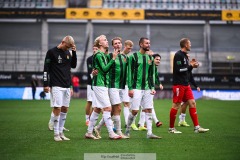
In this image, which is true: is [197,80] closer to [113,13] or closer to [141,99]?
[113,13]

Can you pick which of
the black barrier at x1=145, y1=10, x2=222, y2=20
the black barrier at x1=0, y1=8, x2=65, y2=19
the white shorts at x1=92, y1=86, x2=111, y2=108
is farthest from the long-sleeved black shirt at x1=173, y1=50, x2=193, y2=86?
the black barrier at x1=0, y1=8, x2=65, y2=19

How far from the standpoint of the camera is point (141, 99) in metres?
10.6

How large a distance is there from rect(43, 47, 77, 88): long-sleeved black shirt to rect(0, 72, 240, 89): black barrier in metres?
24.0

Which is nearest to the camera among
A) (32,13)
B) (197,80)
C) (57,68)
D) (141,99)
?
(57,68)

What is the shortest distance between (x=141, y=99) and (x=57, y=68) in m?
1.98

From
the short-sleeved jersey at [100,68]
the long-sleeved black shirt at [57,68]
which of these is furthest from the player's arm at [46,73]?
the short-sleeved jersey at [100,68]

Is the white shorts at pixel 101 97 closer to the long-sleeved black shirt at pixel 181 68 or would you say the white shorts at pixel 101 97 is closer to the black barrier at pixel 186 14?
the long-sleeved black shirt at pixel 181 68

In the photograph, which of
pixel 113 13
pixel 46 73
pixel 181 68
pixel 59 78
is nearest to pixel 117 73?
pixel 59 78

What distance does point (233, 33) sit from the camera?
142 feet

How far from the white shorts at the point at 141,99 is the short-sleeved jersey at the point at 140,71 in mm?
101

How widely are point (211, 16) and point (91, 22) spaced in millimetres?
10509

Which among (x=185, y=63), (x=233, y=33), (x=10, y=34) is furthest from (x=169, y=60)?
(x=185, y=63)

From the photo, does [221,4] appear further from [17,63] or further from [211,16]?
[17,63]

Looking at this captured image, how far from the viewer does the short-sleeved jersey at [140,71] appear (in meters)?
10.5
